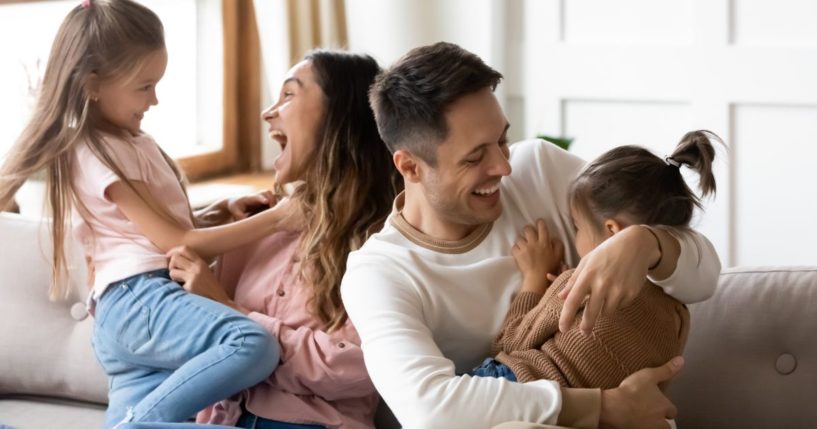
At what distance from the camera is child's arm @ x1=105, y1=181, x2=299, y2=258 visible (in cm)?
235

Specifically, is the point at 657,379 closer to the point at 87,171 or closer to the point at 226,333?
the point at 226,333

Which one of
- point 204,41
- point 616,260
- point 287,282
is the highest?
point 204,41

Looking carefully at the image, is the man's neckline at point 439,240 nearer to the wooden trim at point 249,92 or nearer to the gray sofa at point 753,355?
the gray sofa at point 753,355

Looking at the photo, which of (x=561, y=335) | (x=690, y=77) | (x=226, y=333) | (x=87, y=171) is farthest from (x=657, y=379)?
(x=690, y=77)

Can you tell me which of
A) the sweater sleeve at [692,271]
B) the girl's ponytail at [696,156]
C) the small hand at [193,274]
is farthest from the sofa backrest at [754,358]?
the small hand at [193,274]

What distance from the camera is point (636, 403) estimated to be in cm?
183

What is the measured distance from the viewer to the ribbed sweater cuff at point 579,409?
5.94 ft

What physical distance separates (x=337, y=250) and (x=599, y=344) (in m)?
0.61

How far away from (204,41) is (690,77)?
1.57 meters

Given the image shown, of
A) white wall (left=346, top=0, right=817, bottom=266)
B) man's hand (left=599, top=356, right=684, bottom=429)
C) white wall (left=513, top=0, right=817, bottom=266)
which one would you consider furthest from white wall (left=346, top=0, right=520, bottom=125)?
man's hand (left=599, top=356, right=684, bottom=429)

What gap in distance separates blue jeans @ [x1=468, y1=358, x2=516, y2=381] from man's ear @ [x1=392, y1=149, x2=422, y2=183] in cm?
34

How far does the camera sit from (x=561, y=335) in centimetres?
189

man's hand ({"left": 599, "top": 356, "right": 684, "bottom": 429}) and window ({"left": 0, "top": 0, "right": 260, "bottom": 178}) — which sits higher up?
window ({"left": 0, "top": 0, "right": 260, "bottom": 178})

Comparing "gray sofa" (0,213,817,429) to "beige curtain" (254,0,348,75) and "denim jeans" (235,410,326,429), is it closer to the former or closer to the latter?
"denim jeans" (235,410,326,429)
